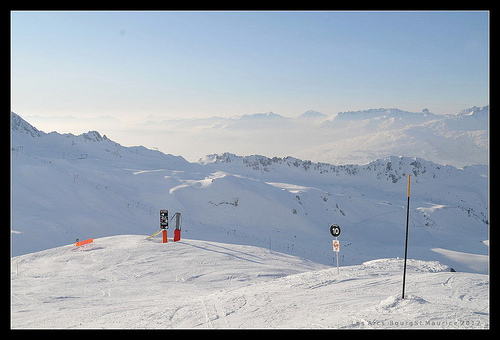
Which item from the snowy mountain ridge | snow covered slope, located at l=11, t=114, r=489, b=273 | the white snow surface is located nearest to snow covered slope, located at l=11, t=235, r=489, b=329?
the white snow surface

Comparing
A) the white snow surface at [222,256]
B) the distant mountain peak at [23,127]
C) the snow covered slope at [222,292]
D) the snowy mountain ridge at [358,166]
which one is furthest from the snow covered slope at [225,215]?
the snowy mountain ridge at [358,166]

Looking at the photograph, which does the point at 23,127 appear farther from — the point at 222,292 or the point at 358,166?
the point at 222,292

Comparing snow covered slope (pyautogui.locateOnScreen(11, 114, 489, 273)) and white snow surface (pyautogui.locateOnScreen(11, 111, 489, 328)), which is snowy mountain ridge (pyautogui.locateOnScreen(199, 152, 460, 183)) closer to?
white snow surface (pyautogui.locateOnScreen(11, 111, 489, 328))

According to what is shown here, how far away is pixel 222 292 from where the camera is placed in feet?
49.9

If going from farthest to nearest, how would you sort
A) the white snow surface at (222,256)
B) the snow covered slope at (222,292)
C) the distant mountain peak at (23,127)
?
the distant mountain peak at (23,127), the white snow surface at (222,256), the snow covered slope at (222,292)

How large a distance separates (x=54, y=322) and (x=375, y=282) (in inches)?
383

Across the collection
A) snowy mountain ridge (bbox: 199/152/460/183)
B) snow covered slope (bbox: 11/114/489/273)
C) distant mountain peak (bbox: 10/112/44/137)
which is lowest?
snow covered slope (bbox: 11/114/489/273)

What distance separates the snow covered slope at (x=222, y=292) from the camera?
10.6 m

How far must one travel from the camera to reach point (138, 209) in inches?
1756

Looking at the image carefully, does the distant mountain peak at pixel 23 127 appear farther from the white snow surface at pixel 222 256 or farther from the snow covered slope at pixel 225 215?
the snow covered slope at pixel 225 215

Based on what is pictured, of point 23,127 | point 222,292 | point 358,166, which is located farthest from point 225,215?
point 358,166

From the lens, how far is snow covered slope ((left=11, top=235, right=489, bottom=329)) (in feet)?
34.9
